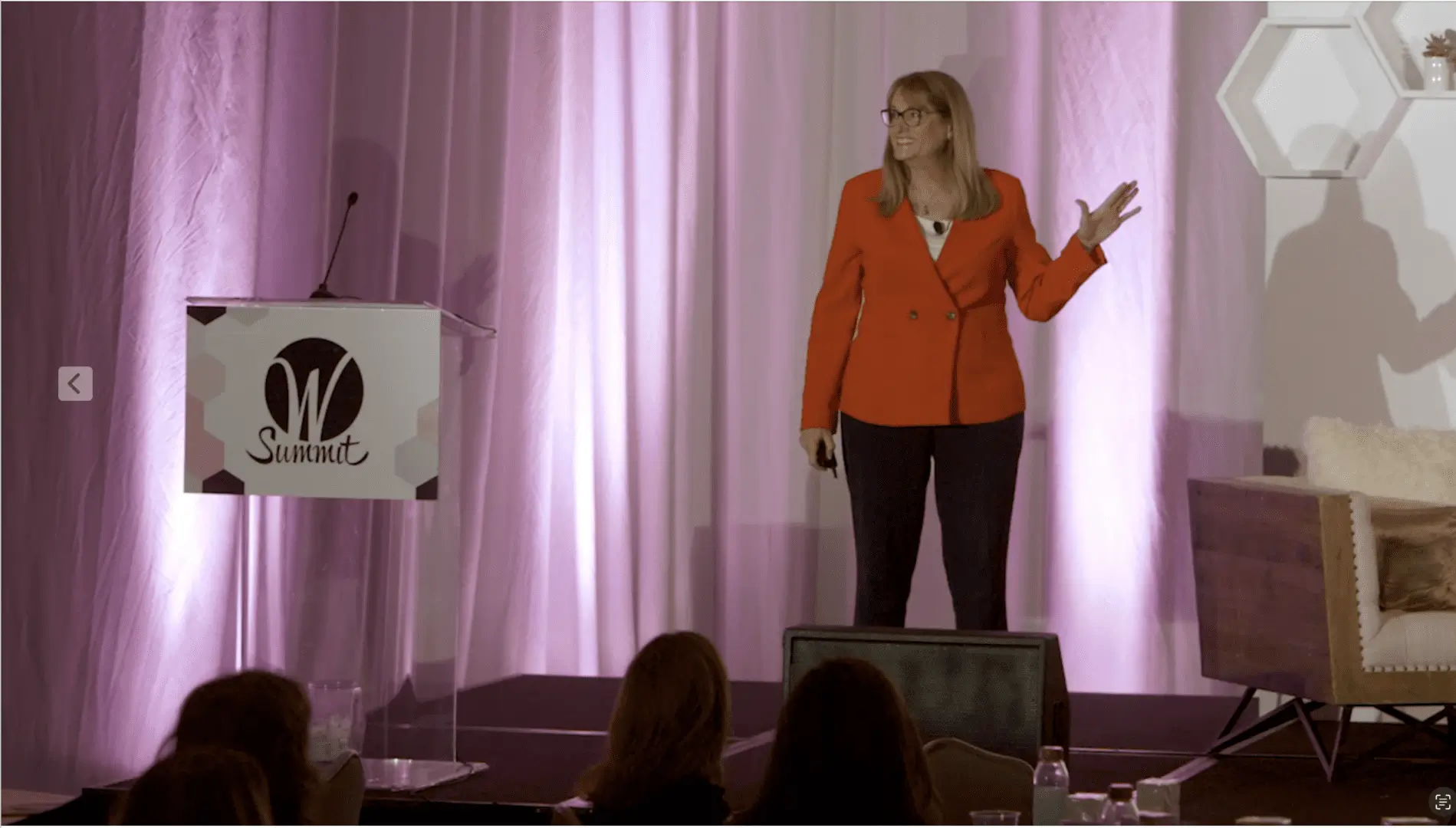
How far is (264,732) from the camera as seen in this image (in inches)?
85.0

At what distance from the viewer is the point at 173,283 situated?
4848 mm

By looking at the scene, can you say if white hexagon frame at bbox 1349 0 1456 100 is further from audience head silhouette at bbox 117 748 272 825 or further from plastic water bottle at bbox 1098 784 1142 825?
audience head silhouette at bbox 117 748 272 825

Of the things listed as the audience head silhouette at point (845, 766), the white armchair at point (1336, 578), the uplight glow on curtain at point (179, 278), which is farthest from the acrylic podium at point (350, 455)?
the white armchair at point (1336, 578)

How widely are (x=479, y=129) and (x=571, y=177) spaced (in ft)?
1.01

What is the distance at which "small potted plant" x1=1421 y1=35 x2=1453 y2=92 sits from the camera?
444 cm

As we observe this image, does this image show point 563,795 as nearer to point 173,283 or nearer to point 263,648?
point 263,648

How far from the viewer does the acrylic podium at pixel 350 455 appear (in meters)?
3.55

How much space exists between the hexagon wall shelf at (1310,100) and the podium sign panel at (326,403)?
2.34 m

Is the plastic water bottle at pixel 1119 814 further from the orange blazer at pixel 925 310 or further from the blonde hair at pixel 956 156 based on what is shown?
the blonde hair at pixel 956 156

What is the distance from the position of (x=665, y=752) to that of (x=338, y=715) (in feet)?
5.10

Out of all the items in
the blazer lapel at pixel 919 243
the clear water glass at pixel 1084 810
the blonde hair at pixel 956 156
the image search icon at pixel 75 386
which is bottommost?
the clear water glass at pixel 1084 810

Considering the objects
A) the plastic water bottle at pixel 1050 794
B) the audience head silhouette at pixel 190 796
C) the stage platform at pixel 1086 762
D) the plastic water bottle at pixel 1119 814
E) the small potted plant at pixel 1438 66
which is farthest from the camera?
the small potted plant at pixel 1438 66

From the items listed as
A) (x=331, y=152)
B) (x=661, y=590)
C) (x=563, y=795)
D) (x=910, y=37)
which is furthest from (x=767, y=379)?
(x=563, y=795)

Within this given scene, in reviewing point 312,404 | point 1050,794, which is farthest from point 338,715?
point 1050,794
